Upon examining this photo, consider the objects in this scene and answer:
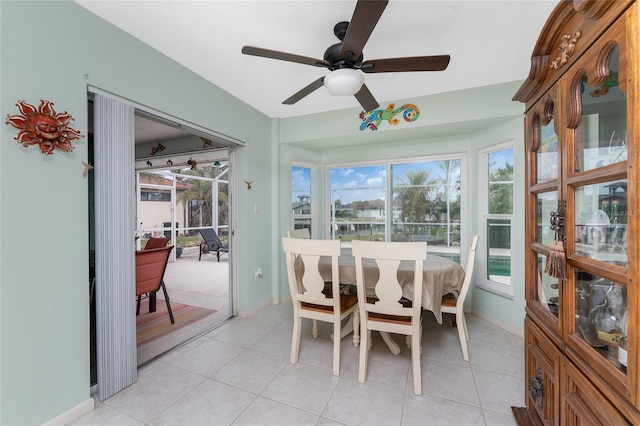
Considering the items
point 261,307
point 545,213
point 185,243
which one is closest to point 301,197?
point 261,307

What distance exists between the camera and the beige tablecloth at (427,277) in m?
2.05

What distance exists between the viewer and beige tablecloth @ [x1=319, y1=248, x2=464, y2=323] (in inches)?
80.7

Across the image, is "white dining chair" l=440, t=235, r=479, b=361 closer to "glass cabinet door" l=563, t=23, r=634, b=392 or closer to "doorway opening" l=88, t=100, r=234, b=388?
"glass cabinet door" l=563, t=23, r=634, b=392

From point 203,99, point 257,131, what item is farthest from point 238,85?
point 257,131

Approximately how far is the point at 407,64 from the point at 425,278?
5.14 ft

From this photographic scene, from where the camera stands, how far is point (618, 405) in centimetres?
74

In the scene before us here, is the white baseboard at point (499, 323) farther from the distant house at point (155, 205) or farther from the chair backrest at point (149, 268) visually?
the distant house at point (155, 205)

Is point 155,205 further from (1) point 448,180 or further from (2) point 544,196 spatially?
(2) point 544,196

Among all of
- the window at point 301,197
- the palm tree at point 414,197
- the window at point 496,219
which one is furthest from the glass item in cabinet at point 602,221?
the window at point 301,197

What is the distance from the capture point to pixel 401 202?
3797 millimetres

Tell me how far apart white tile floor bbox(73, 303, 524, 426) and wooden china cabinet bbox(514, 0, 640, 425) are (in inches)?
21.6

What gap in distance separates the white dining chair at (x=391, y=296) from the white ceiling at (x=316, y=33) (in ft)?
4.90

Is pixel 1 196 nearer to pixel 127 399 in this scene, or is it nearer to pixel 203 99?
pixel 127 399

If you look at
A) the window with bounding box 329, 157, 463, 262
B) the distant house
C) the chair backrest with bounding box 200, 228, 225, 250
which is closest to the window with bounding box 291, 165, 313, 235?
the window with bounding box 329, 157, 463, 262
